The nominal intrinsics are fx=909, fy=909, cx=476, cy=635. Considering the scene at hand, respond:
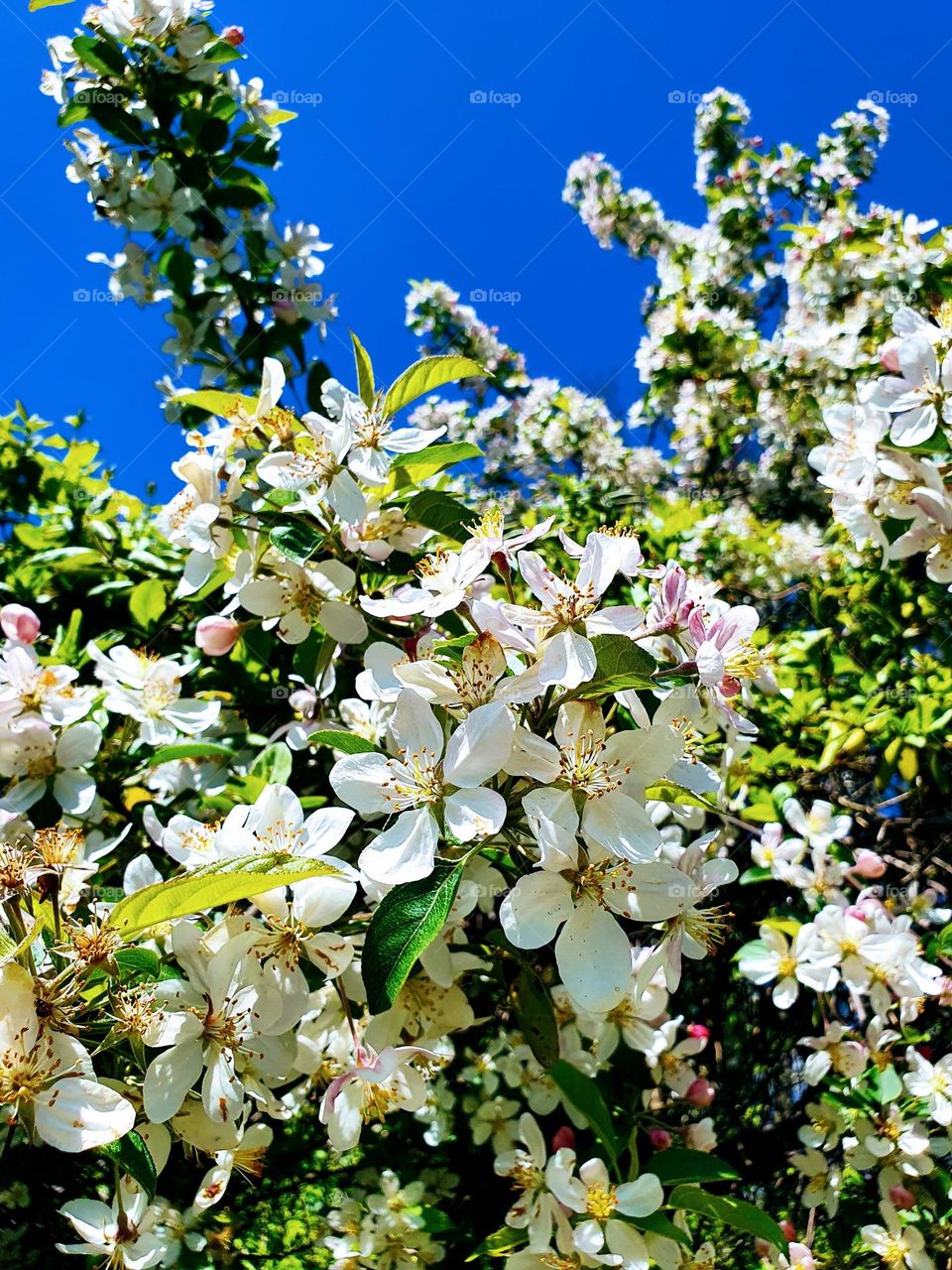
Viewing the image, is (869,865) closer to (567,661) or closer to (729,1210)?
(729,1210)

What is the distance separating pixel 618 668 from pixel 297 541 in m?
0.59

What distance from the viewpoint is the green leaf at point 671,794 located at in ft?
3.24

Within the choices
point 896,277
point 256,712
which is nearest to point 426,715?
point 256,712

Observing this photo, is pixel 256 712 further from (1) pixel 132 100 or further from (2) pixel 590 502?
(1) pixel 132 100

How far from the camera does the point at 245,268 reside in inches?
91.0

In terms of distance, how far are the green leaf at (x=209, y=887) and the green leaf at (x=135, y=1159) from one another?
0.18 metres

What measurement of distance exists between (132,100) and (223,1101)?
89.1 inches

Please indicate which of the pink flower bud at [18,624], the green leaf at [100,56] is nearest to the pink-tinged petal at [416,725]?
the pink flower bud at [18,624]

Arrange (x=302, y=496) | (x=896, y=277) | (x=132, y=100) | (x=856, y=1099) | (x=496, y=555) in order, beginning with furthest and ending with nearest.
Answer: (x=896, y=277)
(x=132, y=100)
(x=856, y=1099)
(x=302, y=496)
(x=496, y=555)

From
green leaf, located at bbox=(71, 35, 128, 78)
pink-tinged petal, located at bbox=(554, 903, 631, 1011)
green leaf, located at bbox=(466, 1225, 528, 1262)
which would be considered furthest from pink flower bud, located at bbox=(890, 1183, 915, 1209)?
green leaf, located at bbox=(71, 35, 128, 78)

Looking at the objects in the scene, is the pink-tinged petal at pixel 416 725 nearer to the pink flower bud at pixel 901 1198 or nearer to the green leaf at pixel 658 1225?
the green leaf at pixel 658 1225

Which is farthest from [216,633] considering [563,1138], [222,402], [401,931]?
[563,1138]

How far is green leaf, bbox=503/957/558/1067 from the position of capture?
110cm

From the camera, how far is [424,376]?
138 cm
